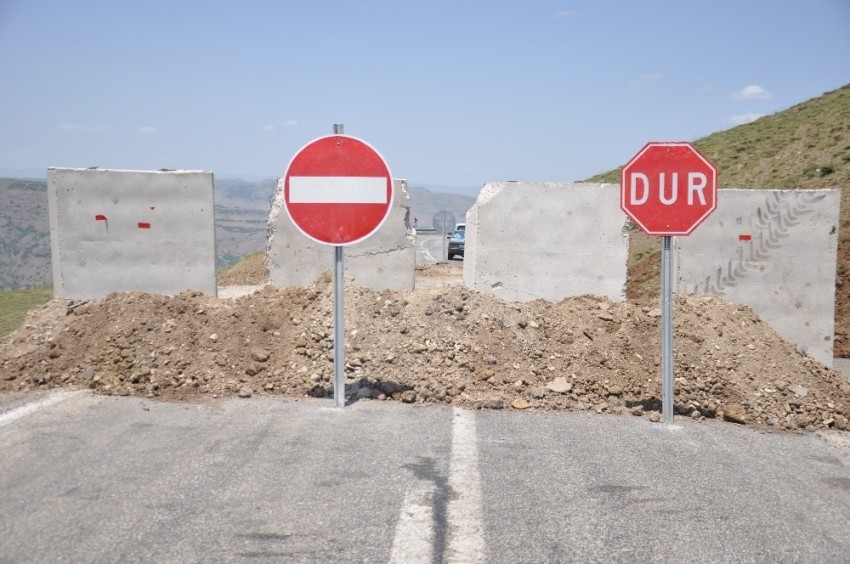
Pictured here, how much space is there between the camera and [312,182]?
6691mm

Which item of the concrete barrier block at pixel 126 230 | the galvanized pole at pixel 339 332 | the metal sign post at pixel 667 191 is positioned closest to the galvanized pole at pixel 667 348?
the metal sign post at pixel 667 191

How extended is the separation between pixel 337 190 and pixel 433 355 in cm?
188

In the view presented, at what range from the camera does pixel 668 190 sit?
682 cm

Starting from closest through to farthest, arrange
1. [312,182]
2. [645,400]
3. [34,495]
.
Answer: [34,495], [312,182], [645,400]

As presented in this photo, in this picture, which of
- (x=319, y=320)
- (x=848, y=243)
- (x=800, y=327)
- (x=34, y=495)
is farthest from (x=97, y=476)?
(x=848, y=243)

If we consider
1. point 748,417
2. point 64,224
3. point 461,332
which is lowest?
point 748,417

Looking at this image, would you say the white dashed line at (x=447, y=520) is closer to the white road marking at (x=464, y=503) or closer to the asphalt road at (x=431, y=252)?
the white road marking at (x=464, y=503)

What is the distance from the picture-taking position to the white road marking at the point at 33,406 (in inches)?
239

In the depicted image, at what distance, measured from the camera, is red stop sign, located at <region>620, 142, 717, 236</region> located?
679cm

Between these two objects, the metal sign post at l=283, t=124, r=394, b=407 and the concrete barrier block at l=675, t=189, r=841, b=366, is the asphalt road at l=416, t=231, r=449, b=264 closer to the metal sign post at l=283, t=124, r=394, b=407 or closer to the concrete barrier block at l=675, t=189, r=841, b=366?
the concrete barrier block at l=675, t=189, r=841, b=366

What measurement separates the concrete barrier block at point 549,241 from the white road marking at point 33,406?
17.2 feet

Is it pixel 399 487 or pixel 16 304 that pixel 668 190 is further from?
pixel 16 304

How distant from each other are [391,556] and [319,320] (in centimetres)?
460

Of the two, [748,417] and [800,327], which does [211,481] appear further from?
[800,327]
